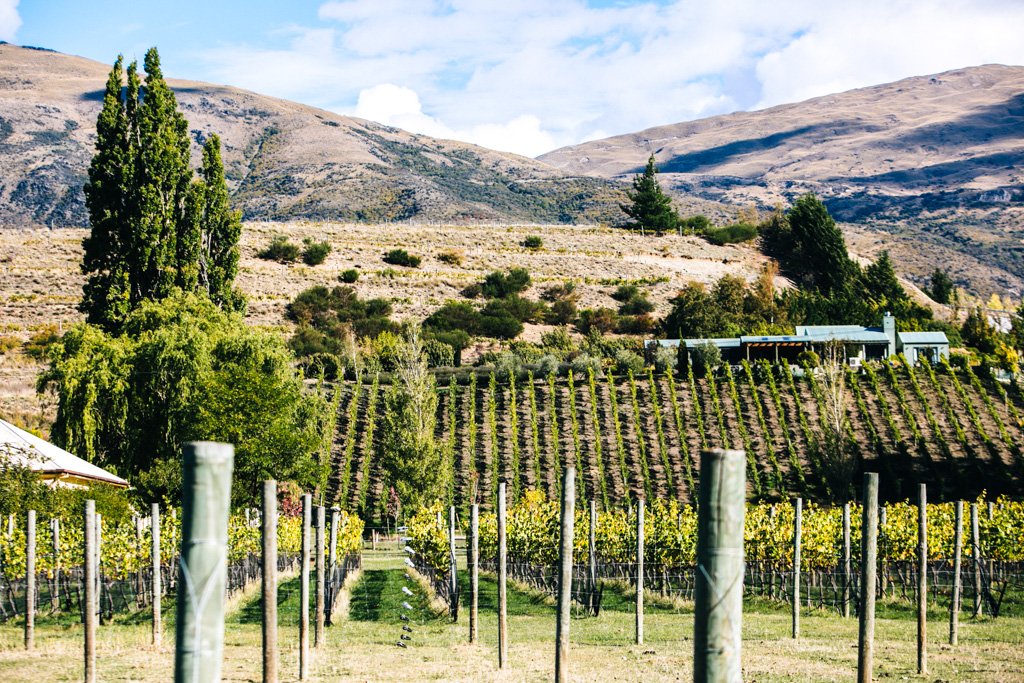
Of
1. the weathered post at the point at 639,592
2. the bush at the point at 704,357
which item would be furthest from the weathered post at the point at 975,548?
the bush at the point at 704,357

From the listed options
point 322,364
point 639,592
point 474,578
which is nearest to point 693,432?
point 322,364

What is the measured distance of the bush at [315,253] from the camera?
81.8m

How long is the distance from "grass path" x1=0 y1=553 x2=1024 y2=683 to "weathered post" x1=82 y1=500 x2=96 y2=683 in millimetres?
1192

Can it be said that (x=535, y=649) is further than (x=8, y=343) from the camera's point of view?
No

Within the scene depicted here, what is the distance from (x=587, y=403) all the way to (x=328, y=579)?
28950 mm

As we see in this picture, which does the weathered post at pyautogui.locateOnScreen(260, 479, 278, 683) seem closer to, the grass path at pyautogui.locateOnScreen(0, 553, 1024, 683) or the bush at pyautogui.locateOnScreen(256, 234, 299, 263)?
the grass path at pyautogui.locateOnScreen(0, 553, 1024, 683)

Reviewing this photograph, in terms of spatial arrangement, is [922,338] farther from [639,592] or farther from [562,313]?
[639,592]

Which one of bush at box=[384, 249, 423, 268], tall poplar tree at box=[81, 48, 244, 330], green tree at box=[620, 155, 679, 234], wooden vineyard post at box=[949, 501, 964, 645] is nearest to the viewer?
→ wooden vineyard post at box=[949, 501, 964, 645]

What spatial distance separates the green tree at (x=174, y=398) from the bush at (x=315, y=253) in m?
47.7

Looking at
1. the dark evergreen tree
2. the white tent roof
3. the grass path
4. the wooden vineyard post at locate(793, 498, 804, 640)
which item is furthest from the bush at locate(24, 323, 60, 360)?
the dark evergreen tree

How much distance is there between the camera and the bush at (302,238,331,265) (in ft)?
268

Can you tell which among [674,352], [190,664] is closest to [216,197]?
Answer: [674,352]

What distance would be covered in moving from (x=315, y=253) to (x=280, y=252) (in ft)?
8.76

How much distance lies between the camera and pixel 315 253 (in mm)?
82125
